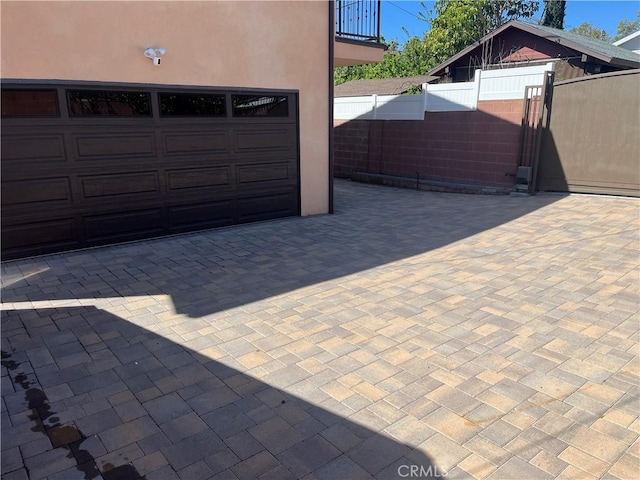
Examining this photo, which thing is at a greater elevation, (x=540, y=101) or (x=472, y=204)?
(x=540, y=101)

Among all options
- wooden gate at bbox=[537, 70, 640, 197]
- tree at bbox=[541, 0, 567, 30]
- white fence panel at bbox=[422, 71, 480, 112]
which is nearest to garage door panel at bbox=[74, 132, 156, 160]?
white fence panel at bbox=[422, 71, 480, 112]

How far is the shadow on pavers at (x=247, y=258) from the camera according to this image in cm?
459

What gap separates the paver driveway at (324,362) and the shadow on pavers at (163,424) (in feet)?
0.04

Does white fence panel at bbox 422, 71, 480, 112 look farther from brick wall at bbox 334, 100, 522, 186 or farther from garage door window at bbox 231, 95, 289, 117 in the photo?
garage door window at bbox 231, 95, 289, 117

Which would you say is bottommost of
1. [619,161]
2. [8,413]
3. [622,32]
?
[8,413]

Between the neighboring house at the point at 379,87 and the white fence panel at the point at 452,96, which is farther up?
the neighboring house at the point at 379,87

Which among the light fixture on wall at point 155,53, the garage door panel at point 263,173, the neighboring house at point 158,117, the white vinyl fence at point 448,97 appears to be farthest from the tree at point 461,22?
the light fixture on wall at point 155,53

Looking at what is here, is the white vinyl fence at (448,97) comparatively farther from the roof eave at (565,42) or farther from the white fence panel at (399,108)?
the roof eave at (565,42)

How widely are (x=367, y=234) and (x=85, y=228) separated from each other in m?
3.89

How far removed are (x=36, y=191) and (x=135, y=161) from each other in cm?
124

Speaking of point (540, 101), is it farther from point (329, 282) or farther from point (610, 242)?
point (329, 282)

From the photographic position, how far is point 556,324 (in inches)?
147

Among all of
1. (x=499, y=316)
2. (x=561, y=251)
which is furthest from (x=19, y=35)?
(x=561, y=251)

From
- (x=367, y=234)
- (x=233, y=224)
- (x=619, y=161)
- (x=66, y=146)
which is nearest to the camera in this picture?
(x=66, y=146)
